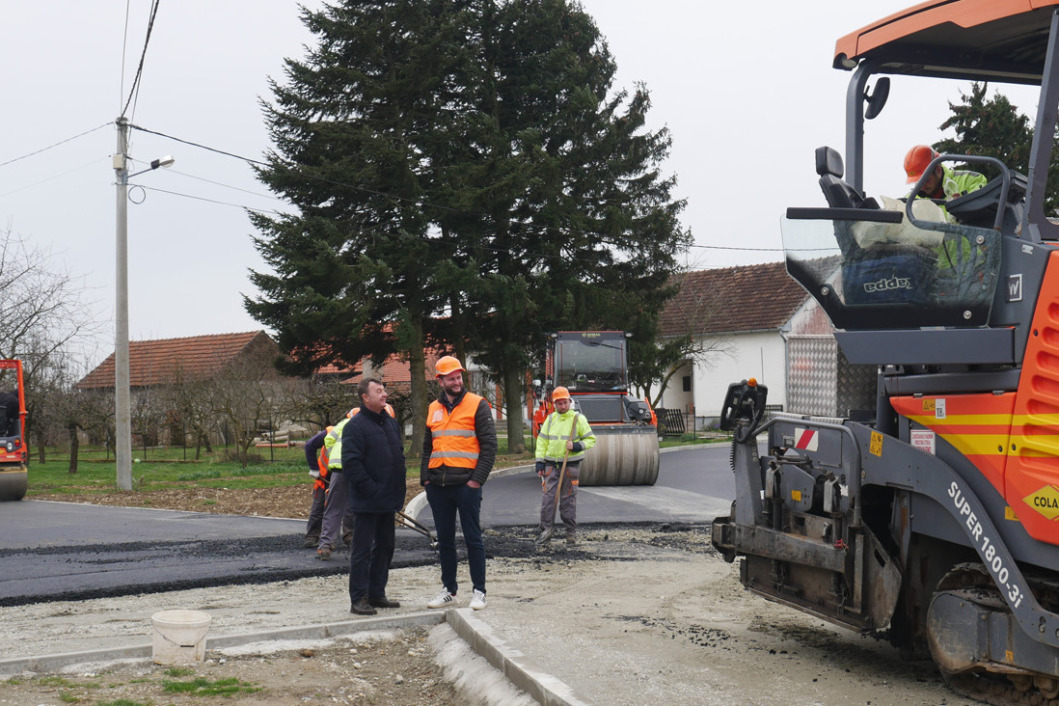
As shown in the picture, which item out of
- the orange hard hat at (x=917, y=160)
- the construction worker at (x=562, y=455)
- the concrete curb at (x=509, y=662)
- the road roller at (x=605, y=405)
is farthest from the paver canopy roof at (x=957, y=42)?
the road roller at (x=605, y=405)

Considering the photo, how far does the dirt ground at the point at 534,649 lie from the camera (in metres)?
6.17

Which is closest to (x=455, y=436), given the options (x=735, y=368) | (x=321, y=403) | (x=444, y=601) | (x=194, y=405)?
(x=444, y=601)

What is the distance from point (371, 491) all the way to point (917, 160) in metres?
4.86

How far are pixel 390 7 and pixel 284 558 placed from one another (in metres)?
21.0

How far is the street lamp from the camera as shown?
23078mm

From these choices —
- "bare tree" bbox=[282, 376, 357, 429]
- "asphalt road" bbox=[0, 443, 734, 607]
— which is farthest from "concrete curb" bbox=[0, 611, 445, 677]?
"bare tree" bbox=[282, 376, 357, 429]

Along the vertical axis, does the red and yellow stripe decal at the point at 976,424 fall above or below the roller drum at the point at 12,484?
above

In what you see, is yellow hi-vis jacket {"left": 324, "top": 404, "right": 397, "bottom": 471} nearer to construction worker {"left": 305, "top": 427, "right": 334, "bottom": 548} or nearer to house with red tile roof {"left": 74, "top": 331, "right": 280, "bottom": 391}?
construction worker {"left": 305, "top": 427, "right": 334, "bottom": 548}

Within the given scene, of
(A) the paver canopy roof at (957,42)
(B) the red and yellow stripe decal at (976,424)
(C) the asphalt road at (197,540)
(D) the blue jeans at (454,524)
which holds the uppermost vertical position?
(A) the paver canopy roof at (957,42)

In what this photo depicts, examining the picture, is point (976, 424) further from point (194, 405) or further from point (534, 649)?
point (194, 405)

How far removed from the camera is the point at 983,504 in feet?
17.6

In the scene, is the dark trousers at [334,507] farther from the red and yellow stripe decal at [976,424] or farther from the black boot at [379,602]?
the red and yellow stripe decal at [976,424]

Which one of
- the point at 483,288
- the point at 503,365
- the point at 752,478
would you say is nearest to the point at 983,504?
the point at 752,478

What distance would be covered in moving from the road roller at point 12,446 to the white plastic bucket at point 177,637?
16106 millimetres
